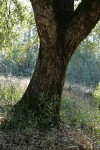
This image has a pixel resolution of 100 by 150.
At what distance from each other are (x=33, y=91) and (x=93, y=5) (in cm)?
267

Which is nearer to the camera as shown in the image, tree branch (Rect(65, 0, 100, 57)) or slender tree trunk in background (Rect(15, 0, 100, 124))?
tree branch (Rect(65, 0, 100, 57))

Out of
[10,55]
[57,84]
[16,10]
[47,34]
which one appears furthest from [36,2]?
[10,55]

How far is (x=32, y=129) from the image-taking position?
26.1 feet

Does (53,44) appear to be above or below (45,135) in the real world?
above

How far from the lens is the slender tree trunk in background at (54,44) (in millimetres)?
8164

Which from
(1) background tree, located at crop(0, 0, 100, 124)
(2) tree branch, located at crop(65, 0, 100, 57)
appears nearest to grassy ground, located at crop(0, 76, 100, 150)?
(1) background tree, located at crop(0, 0, 100, 124)

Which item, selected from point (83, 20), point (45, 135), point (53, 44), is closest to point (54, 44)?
point (53, 44)

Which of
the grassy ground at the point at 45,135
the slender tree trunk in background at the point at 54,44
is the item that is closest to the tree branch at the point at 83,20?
the slender tree trunk in background at the point at 54,44

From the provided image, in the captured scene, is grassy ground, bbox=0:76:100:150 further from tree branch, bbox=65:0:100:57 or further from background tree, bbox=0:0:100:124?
tree branch, bbox=65:0:100:57

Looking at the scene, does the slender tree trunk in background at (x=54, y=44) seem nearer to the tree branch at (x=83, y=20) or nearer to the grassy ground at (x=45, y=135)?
the tree branch at (x=83, y=20)

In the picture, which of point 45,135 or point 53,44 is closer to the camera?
point 45,135

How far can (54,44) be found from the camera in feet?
28.2

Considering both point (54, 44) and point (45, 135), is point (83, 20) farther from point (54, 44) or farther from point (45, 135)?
point (45, 135)

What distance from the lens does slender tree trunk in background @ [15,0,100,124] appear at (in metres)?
8.16
